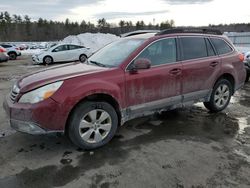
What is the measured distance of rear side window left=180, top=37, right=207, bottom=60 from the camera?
4.98 meters

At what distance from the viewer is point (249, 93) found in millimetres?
7883

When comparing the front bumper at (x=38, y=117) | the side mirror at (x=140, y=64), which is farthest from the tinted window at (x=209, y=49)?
the front bumper at (x=38, y=117)

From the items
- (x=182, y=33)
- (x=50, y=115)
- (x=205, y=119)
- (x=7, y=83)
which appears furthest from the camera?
(x=7, y=83)

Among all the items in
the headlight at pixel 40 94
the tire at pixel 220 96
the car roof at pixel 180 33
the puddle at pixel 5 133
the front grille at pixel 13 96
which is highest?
the car roof at pixel 180 33

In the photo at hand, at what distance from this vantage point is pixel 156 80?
14.7ft

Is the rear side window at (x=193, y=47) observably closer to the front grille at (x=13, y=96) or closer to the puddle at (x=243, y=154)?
the puddle at (x=243, y=154)

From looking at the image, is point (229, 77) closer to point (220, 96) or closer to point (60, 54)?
point (220, 96)

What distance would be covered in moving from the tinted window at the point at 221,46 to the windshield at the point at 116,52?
1.86 meters

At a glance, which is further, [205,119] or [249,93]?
[249,93]

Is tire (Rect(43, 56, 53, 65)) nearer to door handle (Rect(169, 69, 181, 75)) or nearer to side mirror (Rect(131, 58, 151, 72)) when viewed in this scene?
door handle (Rect(169, 69, 181, 75))

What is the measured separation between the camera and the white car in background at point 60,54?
17680 mm

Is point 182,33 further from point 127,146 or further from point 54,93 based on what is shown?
point 54,93

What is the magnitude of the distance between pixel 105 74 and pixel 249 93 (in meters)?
5.57

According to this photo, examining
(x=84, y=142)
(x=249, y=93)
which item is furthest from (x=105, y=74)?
(x=249, y=93)
